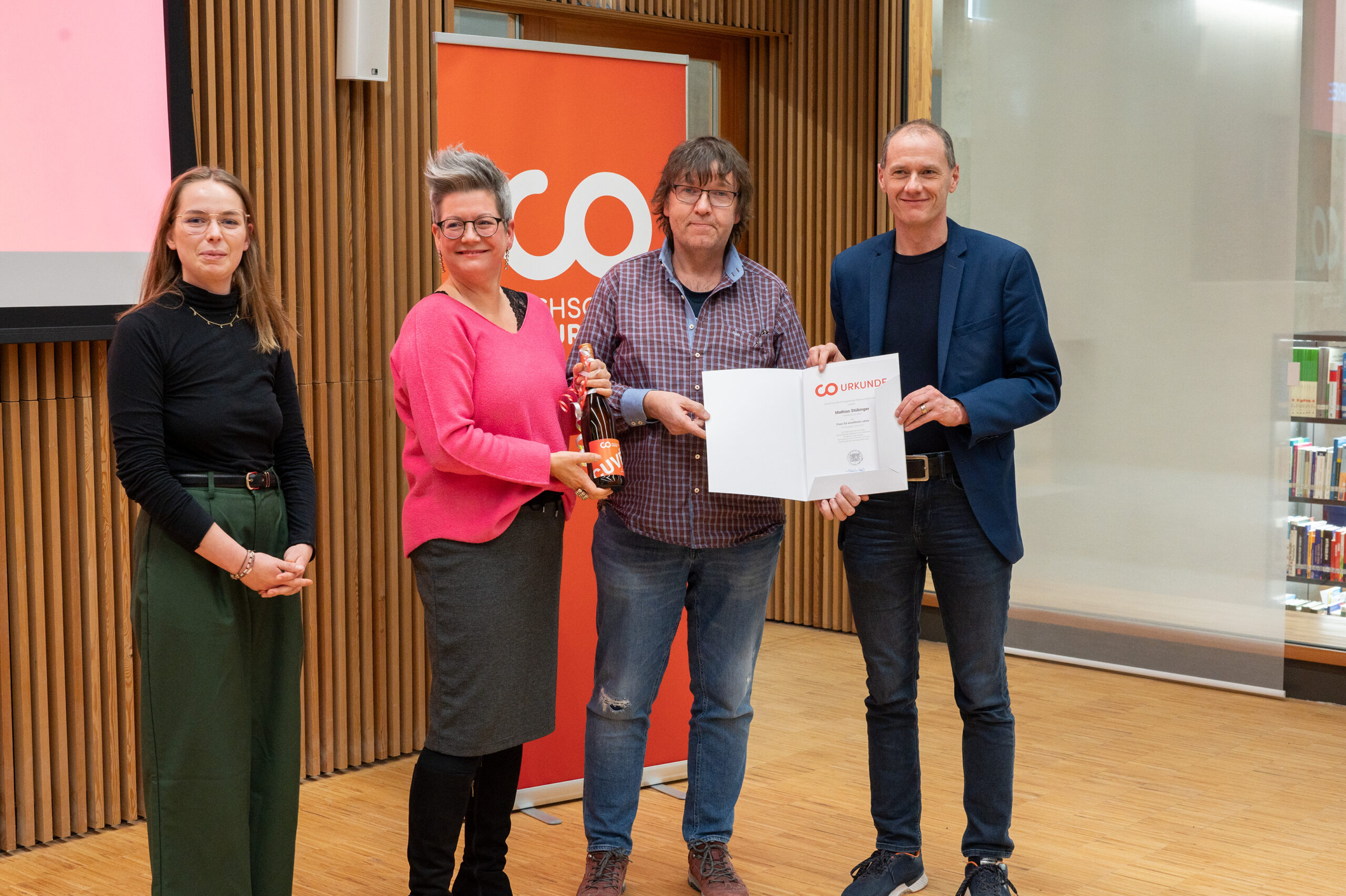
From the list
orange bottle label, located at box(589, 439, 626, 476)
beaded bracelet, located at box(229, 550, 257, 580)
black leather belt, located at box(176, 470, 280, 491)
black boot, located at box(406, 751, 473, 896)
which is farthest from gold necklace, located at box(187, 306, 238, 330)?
black boot, located at box(406, 751, 473, 896)

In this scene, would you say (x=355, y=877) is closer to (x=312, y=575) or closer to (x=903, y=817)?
(x=312, y=575)

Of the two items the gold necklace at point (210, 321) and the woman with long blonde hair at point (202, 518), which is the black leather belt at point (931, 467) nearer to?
the woman with long blonde hair at point (202, 518)

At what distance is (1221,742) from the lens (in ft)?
15.0

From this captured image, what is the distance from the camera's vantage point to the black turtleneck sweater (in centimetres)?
235

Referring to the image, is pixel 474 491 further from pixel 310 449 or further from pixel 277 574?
pixel 310 449

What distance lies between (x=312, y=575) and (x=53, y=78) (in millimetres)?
1692

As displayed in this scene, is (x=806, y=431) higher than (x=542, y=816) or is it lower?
→ higher

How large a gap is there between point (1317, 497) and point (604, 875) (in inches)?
142

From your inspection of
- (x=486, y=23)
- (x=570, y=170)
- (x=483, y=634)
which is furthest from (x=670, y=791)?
(x=486, y=23)

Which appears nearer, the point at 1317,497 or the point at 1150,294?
the point at 1317,497

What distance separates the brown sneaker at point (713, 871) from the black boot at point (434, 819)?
0.74 metres

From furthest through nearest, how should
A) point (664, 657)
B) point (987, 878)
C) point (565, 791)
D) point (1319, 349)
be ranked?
point (1319, 349), point (565, 791), point (664, 657), point (987, 878)

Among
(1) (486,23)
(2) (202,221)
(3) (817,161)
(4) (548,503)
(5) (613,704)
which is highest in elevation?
(1) (486,23)

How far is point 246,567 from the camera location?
7.97 ft
